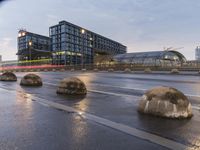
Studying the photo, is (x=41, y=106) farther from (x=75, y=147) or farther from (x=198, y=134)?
(x=198, y=134)

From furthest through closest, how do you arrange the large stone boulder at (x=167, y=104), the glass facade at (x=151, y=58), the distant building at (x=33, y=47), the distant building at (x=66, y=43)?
the distant building at (x=33, y=47)
the distant building at (x=66, y=43)
the glass facade at (x=151, y=58)
the large stone boulder at (x=167, y=104)

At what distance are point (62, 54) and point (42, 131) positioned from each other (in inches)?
3963

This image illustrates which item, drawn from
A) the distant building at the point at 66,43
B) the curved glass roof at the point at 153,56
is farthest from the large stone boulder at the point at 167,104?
the distant building at the point at 66,43

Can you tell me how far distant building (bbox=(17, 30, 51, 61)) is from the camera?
11644 centimetres

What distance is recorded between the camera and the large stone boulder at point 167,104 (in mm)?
6664

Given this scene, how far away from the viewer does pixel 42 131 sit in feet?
17.2

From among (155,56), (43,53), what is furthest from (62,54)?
(155,56)

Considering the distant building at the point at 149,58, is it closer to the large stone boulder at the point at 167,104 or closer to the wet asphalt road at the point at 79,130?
the large stone boulder at the point at 167,104

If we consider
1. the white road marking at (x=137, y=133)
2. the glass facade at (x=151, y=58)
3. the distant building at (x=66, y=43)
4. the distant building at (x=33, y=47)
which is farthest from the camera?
the distant building at (x=33, y=47)

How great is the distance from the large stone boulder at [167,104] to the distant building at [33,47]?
109 m

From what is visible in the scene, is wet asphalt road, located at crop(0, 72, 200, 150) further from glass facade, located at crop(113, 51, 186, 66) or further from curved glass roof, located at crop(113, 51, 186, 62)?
curved glass roof, located at crop(113, 51, 186, 62)

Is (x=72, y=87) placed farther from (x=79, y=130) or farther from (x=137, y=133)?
(x=137, y=133)

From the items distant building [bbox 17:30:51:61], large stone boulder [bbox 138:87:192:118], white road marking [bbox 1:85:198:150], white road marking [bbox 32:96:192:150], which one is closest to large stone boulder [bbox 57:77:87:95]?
white road marking [bbox 1:85:198:150]

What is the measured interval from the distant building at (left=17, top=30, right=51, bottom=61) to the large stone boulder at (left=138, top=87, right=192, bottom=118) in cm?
10902
